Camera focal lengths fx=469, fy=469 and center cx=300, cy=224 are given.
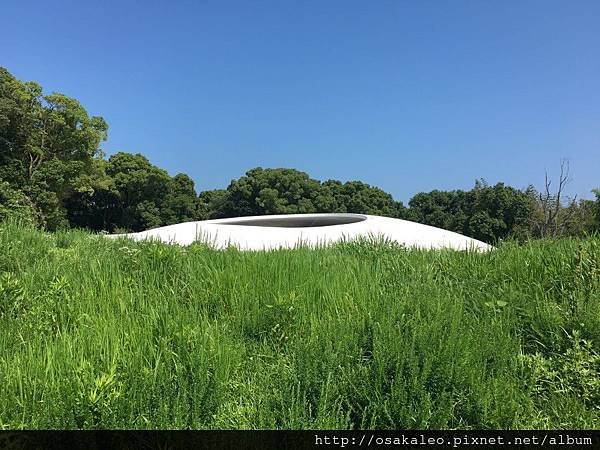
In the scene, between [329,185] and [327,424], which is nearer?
[327,424]

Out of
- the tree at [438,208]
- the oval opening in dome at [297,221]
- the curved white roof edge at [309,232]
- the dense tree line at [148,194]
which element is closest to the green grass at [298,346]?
the curved white roof edge at [309,232]

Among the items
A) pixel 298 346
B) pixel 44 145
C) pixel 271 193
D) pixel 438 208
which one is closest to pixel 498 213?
pixel 438 208

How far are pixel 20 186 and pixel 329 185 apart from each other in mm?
19559

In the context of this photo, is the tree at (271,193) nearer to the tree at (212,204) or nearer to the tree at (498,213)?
the tree at (212,204)

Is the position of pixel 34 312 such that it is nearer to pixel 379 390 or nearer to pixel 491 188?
pixel 379 390

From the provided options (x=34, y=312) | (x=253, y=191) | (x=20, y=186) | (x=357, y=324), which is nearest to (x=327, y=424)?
(x=357, y=324)

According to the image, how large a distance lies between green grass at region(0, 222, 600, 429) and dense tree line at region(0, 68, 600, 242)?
17.4 metres

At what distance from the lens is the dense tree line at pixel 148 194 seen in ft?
72.2

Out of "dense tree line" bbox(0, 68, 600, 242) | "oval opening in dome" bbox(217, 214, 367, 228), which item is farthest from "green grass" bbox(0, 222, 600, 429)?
"dense tree line" bbox(0, 68, 600, 242)

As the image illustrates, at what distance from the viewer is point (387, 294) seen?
3.52 metres

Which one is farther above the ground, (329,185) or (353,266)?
(329,185)

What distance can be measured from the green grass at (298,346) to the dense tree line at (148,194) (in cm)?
1737

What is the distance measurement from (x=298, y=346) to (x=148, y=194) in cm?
3029

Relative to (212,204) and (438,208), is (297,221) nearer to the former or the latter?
(212,204)
